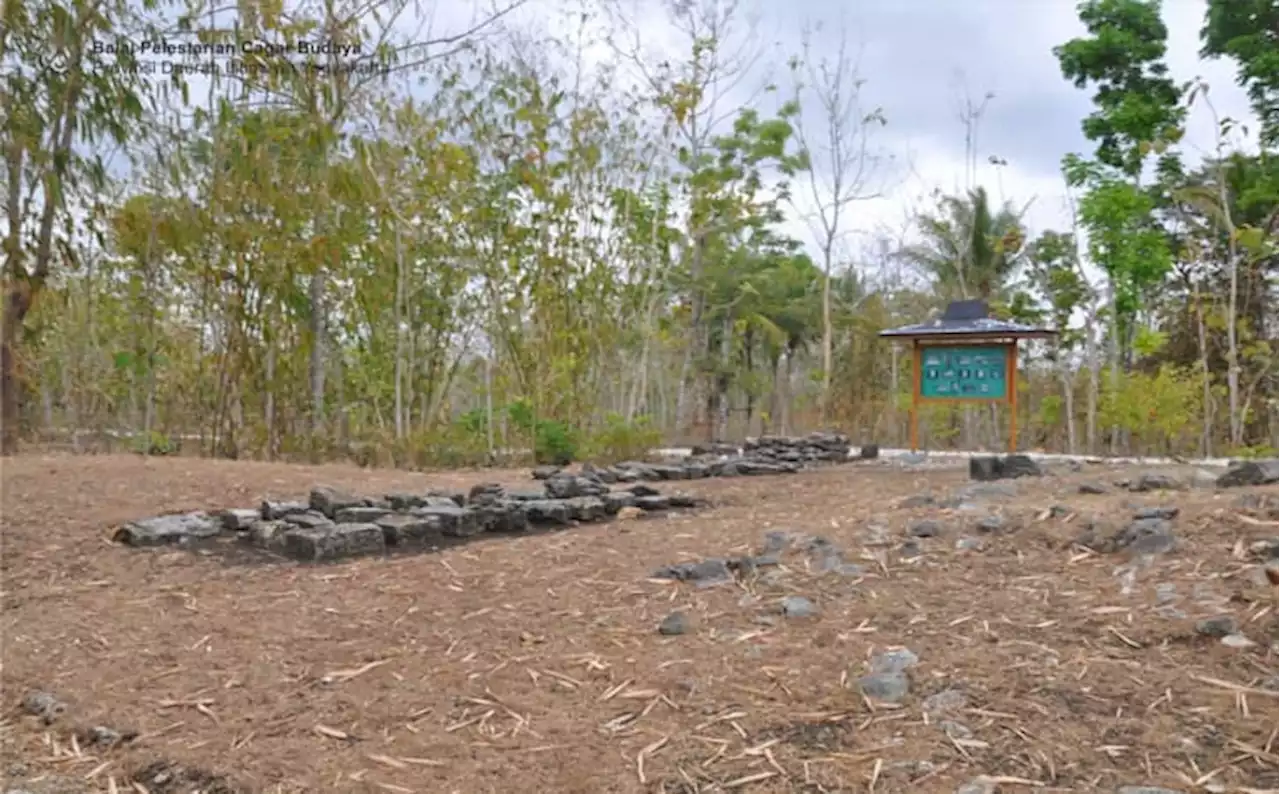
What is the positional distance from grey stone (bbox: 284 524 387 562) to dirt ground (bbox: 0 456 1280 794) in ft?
0.47

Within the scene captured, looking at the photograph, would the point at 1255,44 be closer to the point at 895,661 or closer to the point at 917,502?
the point at 917,502

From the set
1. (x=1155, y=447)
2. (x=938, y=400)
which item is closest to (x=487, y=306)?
(x=938, y=400)

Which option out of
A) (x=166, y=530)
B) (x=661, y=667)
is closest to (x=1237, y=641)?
(x=661, y=667)

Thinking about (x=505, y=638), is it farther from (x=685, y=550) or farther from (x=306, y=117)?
(x=306, y=117)

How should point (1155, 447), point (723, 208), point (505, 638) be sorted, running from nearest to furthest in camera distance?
point (505, 638) → point (1155, 447) → point (723, 208)

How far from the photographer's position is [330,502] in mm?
4590

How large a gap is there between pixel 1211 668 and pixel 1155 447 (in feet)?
27.8

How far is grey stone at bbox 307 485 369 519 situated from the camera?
457cm

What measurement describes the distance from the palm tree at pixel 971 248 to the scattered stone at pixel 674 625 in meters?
11.3

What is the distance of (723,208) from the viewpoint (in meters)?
12.1

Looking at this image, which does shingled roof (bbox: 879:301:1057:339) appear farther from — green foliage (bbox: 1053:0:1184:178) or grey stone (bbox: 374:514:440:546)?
grey stone (bbox: 374:514:440:546)

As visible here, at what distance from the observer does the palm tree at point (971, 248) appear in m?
13.4

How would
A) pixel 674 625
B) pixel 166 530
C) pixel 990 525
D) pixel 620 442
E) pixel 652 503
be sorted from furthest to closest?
pixel 620 442
pixel 652 503
pixel 166 530
pixel 990 525
pixel 674 625

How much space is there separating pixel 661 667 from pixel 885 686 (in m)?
0.55
